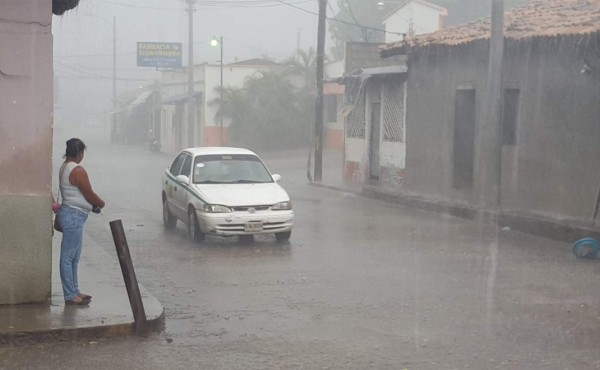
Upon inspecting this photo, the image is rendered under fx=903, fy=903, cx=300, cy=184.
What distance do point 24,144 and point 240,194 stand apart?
601cm

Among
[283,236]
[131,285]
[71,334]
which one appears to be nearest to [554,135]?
[283,236]

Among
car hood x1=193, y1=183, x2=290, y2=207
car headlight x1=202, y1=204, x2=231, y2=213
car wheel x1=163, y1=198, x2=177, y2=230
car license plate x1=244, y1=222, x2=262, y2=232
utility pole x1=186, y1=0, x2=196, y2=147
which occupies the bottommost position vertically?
car wheel x1=163, y1=198, x2=177, y2=230

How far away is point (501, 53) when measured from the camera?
1800cm

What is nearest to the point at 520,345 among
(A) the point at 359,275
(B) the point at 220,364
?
(B) the point at 220,364

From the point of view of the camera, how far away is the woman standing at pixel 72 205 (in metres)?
8.71

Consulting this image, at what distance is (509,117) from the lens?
19.6m

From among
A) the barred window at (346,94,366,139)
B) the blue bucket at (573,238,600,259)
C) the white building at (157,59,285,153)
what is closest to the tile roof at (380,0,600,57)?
the blue bucket at (573,238,600,259)

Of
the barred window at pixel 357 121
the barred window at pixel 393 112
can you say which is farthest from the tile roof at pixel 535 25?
the barred window at pixel 357 121

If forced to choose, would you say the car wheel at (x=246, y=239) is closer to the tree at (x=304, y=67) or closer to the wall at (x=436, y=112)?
the wall at (x=436, y=112)

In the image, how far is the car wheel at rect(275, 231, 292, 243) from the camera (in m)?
14.6

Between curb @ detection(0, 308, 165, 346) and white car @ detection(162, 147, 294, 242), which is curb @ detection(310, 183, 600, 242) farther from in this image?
curb @ detection(0, 308, 165, 346)

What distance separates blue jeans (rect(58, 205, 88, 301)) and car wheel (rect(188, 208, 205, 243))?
5.51 meters

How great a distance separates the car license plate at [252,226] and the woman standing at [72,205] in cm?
524

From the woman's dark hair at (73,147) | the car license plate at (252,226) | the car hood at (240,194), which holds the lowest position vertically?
the car license plate at (252,226)
